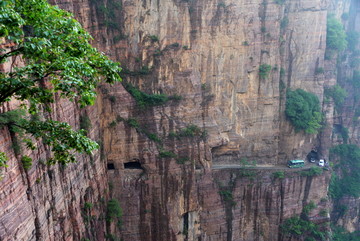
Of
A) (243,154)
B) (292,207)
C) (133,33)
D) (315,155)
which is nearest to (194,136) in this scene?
(243,154)

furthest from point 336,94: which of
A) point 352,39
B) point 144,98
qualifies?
point 144,98

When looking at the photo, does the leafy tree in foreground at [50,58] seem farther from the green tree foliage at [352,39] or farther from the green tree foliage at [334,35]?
the green tree foliage at [352,39]

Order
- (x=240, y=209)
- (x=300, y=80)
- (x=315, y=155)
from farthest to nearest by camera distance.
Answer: (x=315, y=155) < (x=300, y=80) < (x=240, y=209)


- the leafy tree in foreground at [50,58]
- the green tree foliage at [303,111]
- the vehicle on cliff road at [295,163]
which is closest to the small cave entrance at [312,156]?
the vehicle on cliff road at [295,163]

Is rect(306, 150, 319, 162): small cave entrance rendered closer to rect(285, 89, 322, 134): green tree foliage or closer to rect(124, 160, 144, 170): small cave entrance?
rect(285, 89, 322, 134): green tree foliage

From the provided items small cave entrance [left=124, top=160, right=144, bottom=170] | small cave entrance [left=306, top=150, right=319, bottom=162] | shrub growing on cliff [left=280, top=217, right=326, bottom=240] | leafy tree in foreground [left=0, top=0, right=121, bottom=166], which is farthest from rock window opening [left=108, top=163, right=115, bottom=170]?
small cave entrance [left=306, top=150, right=319, bottom=162]

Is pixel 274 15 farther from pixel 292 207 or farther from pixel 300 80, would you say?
pixel 292 207
